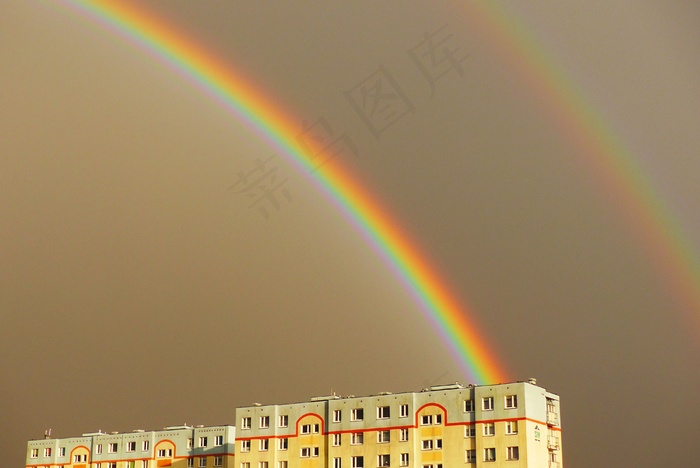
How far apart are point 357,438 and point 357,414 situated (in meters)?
1.98

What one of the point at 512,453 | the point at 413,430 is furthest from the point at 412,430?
the point at 512,453

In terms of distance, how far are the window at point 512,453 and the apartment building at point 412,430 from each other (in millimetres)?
23

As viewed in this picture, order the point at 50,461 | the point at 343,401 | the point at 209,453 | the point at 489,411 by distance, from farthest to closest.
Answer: the point at 50,461, the point at 209,453, the point at 343,401, the point at 489,411

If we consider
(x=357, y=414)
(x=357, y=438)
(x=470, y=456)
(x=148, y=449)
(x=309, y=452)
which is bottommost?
(x=470, y=456)

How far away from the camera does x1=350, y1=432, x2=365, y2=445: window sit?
8288 centimetres

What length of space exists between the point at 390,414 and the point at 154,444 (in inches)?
1298

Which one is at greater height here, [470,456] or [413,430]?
[413,430]

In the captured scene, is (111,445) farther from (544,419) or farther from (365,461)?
(544,419)

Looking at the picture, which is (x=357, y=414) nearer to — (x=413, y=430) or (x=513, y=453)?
(x=413, y=430)

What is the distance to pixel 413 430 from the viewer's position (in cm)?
8050

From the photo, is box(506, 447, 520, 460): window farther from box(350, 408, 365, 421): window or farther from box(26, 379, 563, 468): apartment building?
box(350, 408, 365, 421): window

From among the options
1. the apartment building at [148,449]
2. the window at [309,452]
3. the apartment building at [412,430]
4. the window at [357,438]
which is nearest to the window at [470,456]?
the apartment building at [412,430]

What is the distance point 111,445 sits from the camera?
106688 millimetres

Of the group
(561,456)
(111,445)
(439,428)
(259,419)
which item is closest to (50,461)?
(111,445)
